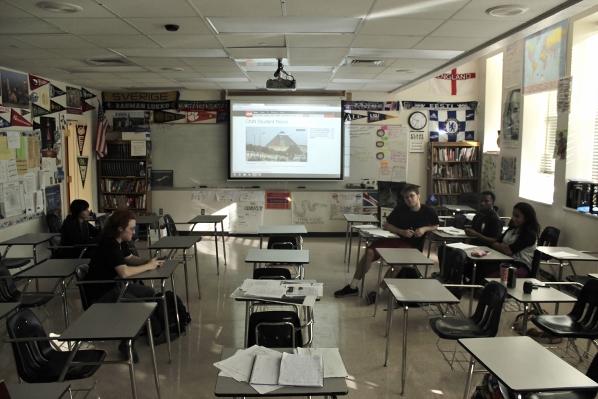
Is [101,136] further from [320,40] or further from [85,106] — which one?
[320,40]

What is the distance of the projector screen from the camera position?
9836 mm

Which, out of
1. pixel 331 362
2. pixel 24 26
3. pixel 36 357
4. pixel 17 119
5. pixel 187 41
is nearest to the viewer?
pixel 331 362

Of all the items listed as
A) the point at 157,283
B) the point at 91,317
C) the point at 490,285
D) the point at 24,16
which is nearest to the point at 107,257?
the point at 91,317

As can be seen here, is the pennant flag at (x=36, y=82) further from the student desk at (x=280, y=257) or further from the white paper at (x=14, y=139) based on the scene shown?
the student desk at (x=280, y=257)

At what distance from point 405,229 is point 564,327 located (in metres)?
2.48

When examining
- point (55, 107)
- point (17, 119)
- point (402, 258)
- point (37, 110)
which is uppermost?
point (55, 107)

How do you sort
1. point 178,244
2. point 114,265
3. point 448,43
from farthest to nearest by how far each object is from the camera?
1. point 178,244
2. point 448,43
3. point 114,265

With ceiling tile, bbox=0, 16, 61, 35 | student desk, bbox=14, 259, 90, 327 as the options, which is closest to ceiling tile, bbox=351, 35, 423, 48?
ceiling tile, bbox=0, 16, 61, 35

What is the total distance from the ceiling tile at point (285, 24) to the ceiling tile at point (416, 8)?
1.10ft

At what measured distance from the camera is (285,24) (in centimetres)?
444

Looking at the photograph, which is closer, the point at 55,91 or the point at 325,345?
the point at 325,345

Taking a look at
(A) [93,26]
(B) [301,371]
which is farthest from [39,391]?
(A) [93,26]

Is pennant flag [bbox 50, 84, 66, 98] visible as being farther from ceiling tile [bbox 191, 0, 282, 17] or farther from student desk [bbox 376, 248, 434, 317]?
student desk [bbox 376, 248, 434, 317]

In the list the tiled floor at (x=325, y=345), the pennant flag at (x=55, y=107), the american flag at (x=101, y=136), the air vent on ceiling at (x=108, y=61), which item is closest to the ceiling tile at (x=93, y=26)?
the air vent on ceiling at (x=108, y=61)
